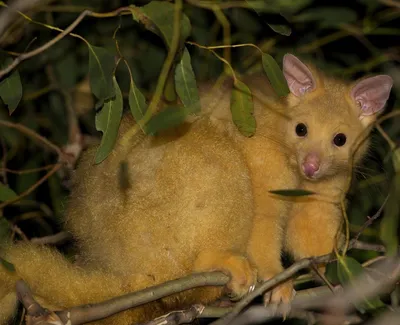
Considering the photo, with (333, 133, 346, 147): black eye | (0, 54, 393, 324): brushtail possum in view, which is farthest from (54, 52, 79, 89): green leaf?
(333, 133, 346, 147): black eye

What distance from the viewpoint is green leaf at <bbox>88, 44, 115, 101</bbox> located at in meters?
2.74

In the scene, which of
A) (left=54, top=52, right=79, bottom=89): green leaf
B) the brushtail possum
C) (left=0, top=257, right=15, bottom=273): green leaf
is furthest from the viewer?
(left=54, top=52, right=79, bottom=89): green leaf

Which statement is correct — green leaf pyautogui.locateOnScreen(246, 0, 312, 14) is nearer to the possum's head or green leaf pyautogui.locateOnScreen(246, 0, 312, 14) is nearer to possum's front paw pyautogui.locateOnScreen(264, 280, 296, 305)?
the possum's head

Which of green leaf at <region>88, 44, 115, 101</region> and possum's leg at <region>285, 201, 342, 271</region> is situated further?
possum's leg at <region>285, 201, 342, 271</region>

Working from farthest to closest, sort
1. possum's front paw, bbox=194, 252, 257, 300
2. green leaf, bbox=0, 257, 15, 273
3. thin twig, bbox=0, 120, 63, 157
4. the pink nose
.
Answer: thin twig, bbox=0, 120, 63, 157 → the pink nose → possum's front paw, bbox=194, 252, 257, 300 → green leaf, bbox=0, 257, 15, 273

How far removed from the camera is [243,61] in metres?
4.43

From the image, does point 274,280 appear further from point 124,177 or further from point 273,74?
point 273,74

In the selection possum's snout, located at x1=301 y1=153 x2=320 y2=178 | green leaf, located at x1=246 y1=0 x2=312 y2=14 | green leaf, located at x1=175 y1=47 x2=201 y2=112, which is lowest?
possum's snout, located at x1=301 y1=153 x2=320 y2=178

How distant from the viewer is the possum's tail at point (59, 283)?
8.83 feet

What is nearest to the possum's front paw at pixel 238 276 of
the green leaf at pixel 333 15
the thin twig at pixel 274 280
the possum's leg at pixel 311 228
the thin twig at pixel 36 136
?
the thin twig at pixel 274 280

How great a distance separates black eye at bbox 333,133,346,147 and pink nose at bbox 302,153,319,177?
23 centimetres

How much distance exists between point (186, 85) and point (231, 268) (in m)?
0.69

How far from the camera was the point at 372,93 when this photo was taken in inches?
146

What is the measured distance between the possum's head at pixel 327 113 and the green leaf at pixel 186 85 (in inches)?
31.5
